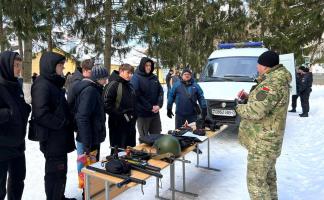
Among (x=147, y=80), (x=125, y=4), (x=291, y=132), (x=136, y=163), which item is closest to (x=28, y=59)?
(x=125, y=4)

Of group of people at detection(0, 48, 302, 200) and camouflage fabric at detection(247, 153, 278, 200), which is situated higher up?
group of people at detection(0, 48, 302, 200)

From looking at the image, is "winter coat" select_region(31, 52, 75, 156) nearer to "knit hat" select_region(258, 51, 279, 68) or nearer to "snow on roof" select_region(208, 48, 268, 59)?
"knit hat" select_region(258, 51, 279, 68)

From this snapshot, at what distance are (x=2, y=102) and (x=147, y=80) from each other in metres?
2.94

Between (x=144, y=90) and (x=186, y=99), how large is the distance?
1.06 m

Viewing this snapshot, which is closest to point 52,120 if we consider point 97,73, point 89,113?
point 89,113

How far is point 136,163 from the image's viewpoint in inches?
136

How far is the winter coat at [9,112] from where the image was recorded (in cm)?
335

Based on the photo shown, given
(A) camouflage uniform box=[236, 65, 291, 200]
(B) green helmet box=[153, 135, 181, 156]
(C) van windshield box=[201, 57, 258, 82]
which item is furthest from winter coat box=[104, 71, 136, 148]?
(C) van windshield box=[201, 57, 258, 82]

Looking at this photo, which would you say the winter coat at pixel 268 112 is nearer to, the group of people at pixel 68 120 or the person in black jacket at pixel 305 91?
the group of people at pixel 68 120

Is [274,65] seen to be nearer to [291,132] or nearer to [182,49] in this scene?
[291,132]

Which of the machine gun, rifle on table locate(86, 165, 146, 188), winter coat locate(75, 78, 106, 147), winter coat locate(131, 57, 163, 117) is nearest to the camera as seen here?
rifle on table locate(86, 165, 146, 188)

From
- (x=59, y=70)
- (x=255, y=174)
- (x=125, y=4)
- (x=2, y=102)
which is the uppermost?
(x=125, y=4)

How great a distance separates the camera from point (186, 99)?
6.61m

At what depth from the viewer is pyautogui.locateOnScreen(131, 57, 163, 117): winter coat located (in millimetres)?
5875
